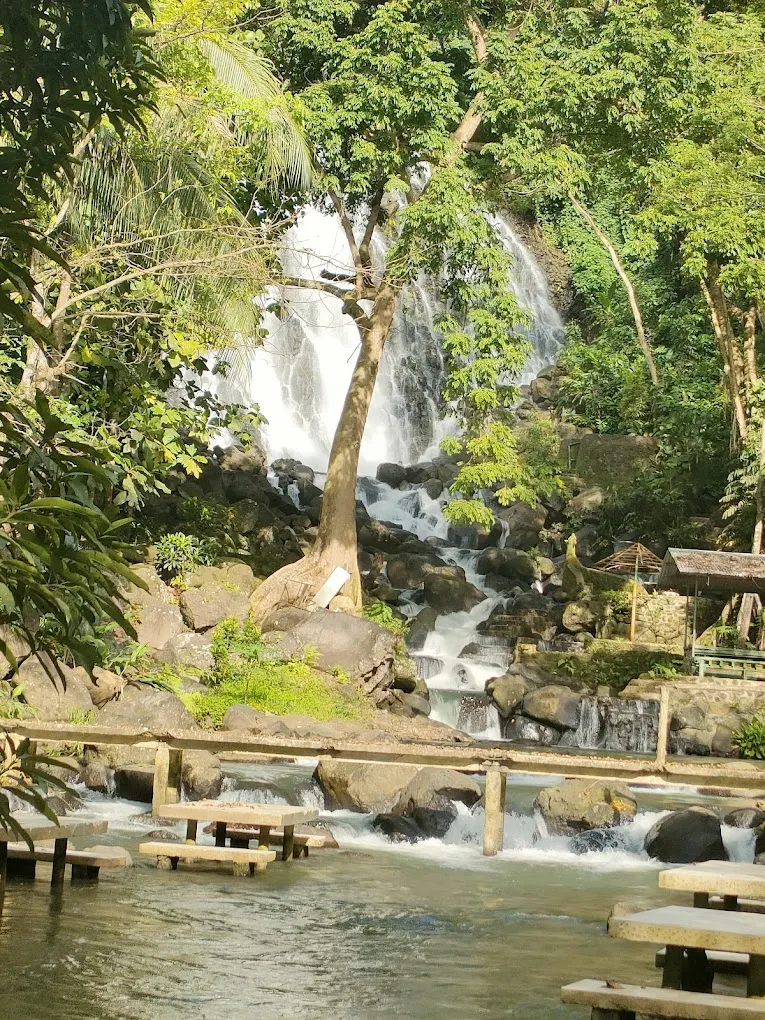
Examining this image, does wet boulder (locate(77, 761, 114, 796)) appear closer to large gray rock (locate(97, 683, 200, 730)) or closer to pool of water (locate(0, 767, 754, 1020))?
large gray rock (locate(97, 683, 200, 730))

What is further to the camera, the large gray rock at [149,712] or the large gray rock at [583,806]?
the large gray rock at [149,712]

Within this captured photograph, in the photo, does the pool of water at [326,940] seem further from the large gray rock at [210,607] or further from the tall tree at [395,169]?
the tall tree at [395,169]

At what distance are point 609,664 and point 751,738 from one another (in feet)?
10.7

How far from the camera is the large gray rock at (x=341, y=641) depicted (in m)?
19.3

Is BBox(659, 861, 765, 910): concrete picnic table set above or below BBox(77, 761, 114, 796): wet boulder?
above

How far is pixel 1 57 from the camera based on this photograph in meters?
3.54

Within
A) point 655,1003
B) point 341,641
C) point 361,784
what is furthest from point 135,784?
point 655,1003

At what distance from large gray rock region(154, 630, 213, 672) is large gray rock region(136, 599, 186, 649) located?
14 cm

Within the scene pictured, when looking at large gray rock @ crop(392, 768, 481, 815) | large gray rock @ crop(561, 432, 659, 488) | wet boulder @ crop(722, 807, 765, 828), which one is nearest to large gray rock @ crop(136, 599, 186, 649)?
large gray rock @ crop(392, 768, 481, 815)

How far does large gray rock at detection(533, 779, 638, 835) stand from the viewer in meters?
12.8

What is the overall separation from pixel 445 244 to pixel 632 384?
12248 mm

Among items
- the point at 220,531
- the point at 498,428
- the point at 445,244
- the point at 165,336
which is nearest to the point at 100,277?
the point at 165,336

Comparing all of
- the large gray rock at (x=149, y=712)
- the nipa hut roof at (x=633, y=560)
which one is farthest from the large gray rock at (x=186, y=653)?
the nipa hut roof at (x=633, y=560)

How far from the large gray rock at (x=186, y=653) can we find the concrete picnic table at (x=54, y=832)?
968 cm
